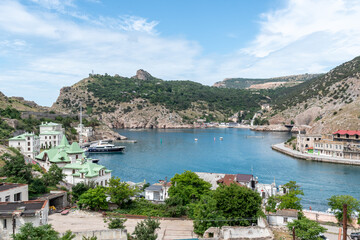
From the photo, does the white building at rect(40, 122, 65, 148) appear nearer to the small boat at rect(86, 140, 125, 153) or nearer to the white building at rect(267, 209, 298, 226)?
the small boat at rect(86, 140, 125, 153)

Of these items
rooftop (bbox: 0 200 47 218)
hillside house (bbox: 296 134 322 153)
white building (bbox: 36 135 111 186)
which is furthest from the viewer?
hillside house (bbox: 296 134 322 153)

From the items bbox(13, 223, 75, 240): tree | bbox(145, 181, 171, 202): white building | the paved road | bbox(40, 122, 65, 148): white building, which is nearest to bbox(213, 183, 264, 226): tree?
the paved road

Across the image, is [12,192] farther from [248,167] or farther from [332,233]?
[248,167]

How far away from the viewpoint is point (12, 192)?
75.4 feet

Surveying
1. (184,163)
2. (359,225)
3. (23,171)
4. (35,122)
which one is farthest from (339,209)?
(35,122)

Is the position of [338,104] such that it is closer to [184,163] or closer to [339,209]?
[184,163]

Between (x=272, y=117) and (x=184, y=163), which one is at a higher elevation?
(x=272, y=117)

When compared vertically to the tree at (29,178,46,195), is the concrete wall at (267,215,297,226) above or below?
below

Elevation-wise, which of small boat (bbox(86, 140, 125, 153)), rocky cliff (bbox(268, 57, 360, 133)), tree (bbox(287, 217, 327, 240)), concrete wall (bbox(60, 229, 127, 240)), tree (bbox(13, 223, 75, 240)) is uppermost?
rocky cliff (bbox(268, 57, 360, 133))

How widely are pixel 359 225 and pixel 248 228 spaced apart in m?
12.7

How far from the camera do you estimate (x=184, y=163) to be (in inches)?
2670

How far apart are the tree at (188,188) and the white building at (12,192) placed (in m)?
13.3

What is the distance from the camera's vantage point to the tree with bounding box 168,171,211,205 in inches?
1164

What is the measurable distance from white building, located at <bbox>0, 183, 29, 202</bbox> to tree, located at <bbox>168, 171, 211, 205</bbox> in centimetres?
1326
